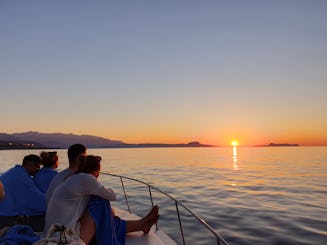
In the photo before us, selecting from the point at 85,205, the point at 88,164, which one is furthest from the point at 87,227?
the point at 88,164

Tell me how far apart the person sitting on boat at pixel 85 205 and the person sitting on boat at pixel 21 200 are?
1.29 meters

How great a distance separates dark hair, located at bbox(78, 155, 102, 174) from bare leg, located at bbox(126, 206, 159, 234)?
1342 mm

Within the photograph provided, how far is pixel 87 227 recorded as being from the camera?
11.9 ft

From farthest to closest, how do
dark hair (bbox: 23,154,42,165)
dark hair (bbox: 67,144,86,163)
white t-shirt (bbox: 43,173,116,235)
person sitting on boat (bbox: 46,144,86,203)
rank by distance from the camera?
dark hair (bbox: 23,154,42,165) < dark hair (bbox: 67,144,86,163) < person sitting on boat (bbox: 46,144,86,203) < white t-shirt (bbox: 43,173,116,235)

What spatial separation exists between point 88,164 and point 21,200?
5.52ft

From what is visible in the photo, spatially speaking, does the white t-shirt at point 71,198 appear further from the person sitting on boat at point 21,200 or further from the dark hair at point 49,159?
the dark hair at point 49,159

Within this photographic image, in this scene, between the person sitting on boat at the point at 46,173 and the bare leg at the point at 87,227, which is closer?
the bare leg at the point at 87,227

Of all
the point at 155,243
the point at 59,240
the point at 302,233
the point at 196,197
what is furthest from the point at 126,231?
the point at 196,197

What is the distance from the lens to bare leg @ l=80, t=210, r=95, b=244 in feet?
11.8

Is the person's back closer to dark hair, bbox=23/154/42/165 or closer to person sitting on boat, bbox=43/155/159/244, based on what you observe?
person sitting on boat, bbox=43/155/159/244

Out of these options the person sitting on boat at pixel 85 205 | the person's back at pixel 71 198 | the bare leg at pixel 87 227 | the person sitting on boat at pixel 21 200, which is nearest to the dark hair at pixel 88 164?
the person sitting on boat at pixel 85 205

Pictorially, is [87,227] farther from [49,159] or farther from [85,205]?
[49,159]

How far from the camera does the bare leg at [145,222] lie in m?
4.72

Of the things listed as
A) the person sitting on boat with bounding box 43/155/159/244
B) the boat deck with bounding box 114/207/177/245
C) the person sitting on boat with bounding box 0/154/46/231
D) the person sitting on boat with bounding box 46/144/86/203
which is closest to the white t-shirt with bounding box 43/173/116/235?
the person sitting on boat with bounding box 43/155/159/244
